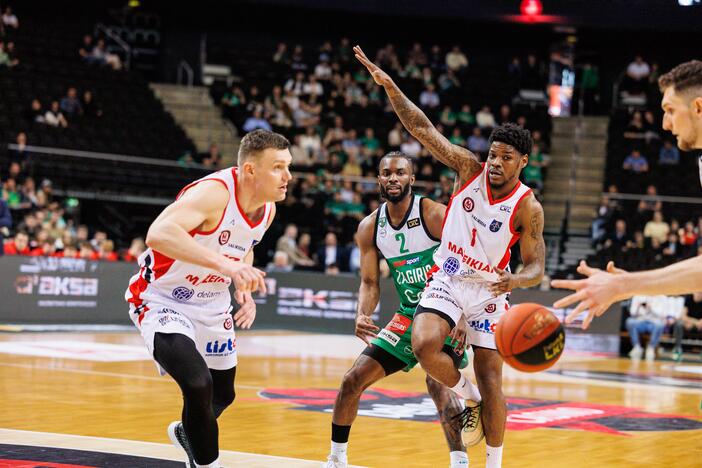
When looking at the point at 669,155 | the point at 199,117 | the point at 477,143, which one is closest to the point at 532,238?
the point at 477,143

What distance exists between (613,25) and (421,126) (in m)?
21.2

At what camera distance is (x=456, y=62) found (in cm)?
2845

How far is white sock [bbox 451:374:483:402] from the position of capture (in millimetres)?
6848

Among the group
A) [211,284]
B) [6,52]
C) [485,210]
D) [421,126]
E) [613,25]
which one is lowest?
[211,284]

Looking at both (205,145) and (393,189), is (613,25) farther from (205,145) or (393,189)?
(393,189)

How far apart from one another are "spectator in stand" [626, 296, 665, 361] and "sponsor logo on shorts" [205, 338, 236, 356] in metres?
13.0

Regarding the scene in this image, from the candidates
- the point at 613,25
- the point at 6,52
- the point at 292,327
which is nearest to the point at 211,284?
the point at 292,327

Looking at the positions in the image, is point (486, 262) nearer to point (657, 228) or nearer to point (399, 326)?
point (399, 326)

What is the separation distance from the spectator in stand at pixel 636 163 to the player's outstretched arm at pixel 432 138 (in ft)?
59.2

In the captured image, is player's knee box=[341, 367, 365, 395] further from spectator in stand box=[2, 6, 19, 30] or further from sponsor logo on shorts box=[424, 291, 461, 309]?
spectator in stand box=[2, 6, 19, 30]

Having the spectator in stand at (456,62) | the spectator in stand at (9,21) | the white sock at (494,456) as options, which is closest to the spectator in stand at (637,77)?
the spectator in stand at (456,62)

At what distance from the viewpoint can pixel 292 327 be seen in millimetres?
19844

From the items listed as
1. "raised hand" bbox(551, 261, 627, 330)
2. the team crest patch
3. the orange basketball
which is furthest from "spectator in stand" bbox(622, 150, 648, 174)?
"raised hand" bbox(551, 261, 627, 330)

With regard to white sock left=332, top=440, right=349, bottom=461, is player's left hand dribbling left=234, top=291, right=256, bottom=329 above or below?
above
